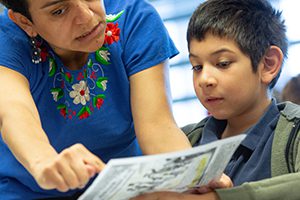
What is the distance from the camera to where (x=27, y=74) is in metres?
1.24

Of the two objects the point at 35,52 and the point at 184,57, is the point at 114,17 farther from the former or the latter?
the point at 184,57

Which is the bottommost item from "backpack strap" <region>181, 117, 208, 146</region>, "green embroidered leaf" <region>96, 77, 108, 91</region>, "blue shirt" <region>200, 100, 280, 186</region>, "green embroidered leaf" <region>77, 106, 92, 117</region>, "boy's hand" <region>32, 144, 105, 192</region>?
"backpack strap" <region>181, 117, 208, 146</region>

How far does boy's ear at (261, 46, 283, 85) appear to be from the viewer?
1.41 m

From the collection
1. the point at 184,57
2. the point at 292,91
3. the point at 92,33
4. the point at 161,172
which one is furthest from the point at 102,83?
the point at 184,57

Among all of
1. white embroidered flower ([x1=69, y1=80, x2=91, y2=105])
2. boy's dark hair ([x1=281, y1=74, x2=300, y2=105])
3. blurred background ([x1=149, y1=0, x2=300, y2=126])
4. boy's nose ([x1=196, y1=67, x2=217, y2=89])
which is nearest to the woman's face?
white embroidered flower ([x1=69, y1=80, x2=91, y2=105])

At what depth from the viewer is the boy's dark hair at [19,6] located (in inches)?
48.1

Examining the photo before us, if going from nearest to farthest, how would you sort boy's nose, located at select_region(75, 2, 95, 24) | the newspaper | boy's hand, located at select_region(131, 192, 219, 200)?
the newspaper
boy's hand, located at select_region(131, 192, 219, 200)
boy's nose, located at select_region(75, 2, 95, 24)

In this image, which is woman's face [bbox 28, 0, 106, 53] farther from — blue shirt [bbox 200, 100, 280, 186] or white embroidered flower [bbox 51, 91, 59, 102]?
blue shirt [bbox 200, 100, 280, 186]

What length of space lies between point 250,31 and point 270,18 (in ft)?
0.34

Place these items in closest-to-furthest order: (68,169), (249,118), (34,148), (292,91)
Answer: (68,169) < (34,148) < (249,118) < (292,91)

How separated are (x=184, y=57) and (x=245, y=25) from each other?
2.87m

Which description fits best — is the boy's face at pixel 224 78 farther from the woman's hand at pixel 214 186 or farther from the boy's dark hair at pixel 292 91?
the boy's dark hair at pixel 292 91

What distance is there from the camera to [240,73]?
4.42ft

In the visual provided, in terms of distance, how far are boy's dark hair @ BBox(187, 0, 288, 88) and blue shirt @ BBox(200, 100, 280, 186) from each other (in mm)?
131
